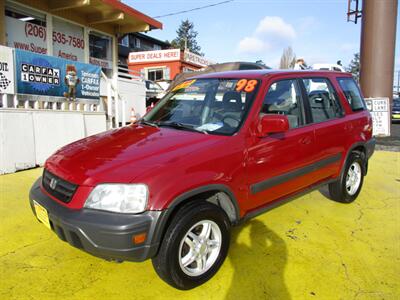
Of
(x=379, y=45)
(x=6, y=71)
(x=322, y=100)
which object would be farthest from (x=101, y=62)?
(x=379, y=45)

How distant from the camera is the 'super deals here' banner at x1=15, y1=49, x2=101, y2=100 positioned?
683cm

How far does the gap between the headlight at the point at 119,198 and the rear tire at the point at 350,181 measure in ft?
10.0

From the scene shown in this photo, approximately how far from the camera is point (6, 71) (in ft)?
21.3

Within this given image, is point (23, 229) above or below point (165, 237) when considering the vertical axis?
below

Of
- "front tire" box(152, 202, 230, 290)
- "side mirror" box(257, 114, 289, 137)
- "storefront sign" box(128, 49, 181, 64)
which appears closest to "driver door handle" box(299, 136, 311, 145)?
"side mirror" box(257, 114, 289, 137)

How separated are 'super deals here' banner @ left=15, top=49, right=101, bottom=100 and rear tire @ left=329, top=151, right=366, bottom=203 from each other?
604 cm

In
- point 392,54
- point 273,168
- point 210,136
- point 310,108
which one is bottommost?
point 273,168

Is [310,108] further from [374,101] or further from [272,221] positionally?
[374,101]

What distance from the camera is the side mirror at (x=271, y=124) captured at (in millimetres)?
3018

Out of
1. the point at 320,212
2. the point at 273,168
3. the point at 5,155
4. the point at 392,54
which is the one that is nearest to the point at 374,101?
the point at 392,54

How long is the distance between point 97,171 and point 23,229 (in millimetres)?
1947

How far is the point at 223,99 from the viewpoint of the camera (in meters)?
3.49

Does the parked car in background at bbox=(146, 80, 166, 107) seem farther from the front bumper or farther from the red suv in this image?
the front bumper

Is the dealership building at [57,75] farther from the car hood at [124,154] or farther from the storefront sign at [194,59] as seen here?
the storefront sign at [194,59]
